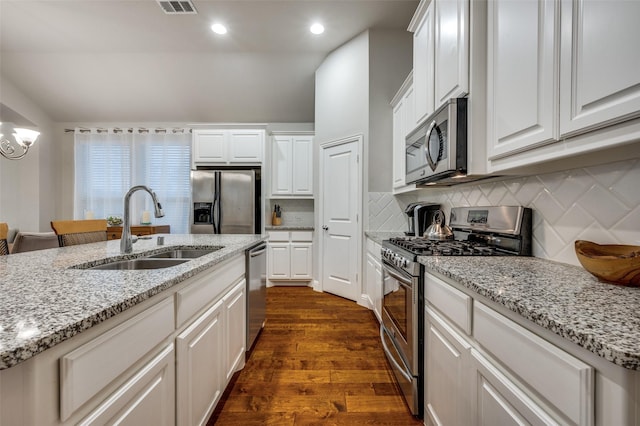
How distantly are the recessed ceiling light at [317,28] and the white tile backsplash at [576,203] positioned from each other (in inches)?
111

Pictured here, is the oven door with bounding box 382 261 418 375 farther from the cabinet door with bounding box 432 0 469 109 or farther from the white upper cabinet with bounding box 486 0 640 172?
the cabinet door with bounding box 432 0 469 109

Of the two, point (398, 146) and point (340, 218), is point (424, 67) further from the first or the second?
point (340, 218)

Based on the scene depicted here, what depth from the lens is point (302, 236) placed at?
13.5ft

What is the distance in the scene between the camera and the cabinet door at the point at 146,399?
2.23 feet

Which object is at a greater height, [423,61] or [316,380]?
[423,61]

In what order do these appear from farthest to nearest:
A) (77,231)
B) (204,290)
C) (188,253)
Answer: (77,231) → (188,253) → (204,290)

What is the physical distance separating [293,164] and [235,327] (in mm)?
3237

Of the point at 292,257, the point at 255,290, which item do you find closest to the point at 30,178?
the point at 292,257

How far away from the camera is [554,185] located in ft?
4.17

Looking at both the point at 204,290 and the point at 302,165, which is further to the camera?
the point at 302,165

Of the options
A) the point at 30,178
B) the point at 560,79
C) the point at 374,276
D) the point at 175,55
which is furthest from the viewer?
the point at 30,178

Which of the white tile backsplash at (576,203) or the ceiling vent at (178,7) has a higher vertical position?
the ceiling vent at (178,7)

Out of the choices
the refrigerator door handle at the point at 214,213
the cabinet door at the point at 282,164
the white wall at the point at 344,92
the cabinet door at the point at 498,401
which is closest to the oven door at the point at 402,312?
the cabinet door at the point at 498,401

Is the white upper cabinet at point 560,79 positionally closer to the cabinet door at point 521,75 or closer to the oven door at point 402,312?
the cabinet door at point 521,75
